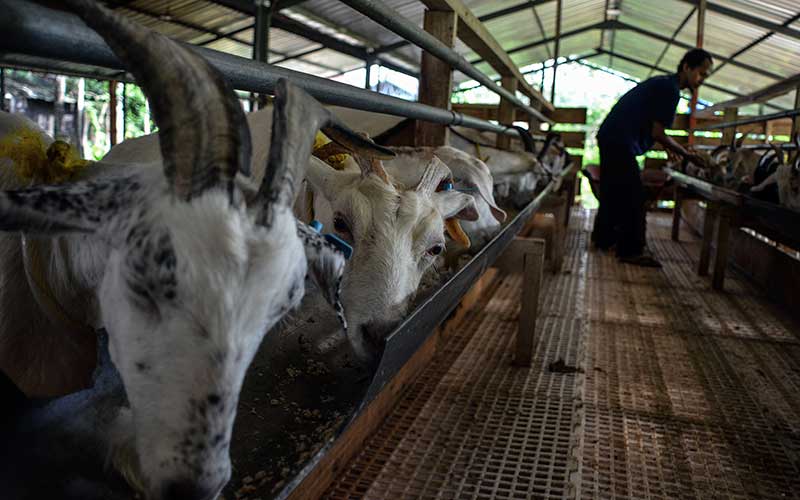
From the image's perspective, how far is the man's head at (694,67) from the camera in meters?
6.83

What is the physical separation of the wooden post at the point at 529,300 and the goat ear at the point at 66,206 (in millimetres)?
2922

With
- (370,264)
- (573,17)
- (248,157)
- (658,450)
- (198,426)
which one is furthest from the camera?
(573,17)

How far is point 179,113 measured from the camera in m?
0.93

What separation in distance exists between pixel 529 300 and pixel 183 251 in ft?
10.0

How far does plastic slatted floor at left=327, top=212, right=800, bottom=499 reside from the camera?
242 cm

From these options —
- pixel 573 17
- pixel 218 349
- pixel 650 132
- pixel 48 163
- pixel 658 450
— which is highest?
pixel 573 17

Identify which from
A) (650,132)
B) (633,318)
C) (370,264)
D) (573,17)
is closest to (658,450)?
(370,264)

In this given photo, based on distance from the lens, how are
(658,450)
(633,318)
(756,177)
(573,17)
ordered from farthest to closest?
(573,17) → (756,177) → (633,318) → (658,450)

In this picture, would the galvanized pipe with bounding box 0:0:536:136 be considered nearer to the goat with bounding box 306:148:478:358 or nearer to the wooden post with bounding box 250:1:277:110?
the goat with bounding box 306:148:478:358

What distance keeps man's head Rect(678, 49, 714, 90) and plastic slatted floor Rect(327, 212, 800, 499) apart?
3048mm

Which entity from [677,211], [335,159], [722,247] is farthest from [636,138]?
[335,159]

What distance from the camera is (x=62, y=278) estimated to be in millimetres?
1271

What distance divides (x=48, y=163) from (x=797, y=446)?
3062 millimetres

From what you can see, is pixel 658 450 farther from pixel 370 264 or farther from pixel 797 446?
pixel 370 264
